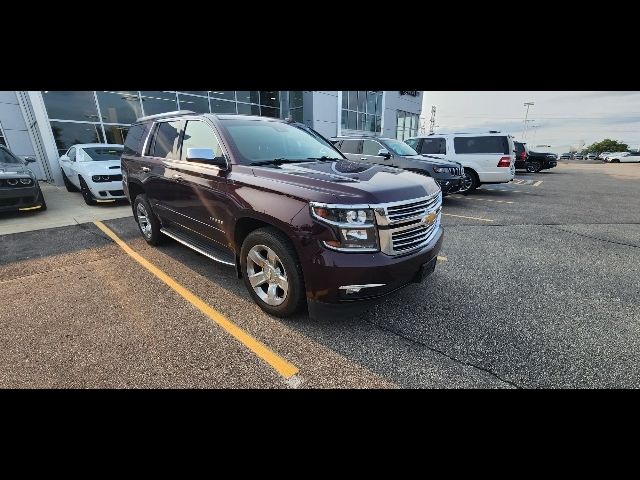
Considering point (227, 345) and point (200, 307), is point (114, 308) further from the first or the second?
point (227, 345)

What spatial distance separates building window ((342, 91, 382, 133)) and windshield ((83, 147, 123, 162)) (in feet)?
55.0

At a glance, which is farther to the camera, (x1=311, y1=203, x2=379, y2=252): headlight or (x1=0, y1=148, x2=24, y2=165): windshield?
(x1=0, y1=148, x2=24, y2=165): windshield

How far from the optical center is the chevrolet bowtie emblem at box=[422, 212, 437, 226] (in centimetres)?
289

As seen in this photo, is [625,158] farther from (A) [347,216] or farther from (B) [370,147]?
(A) [347,216]

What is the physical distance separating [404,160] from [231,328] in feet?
21.7

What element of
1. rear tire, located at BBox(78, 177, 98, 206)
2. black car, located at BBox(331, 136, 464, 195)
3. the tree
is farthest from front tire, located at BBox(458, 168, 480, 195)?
the tree

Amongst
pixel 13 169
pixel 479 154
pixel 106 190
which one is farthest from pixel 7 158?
pixel 479 154

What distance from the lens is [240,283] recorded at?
3.78 metres

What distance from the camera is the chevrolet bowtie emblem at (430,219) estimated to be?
114 inches

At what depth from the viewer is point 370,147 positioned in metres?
8.70

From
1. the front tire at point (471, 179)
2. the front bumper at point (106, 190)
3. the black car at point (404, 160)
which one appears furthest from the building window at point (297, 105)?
the front bumper at point (106, 190)

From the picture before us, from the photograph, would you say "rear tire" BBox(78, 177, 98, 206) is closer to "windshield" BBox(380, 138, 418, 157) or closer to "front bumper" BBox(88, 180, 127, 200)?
"front bumper" BBox(88, 180, 127, 200)

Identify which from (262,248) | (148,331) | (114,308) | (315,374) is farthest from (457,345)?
(114,308)

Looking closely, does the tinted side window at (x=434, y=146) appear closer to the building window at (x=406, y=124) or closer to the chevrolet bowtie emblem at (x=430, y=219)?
the chevrolet bowtie emblem at (x=430, y=219)
